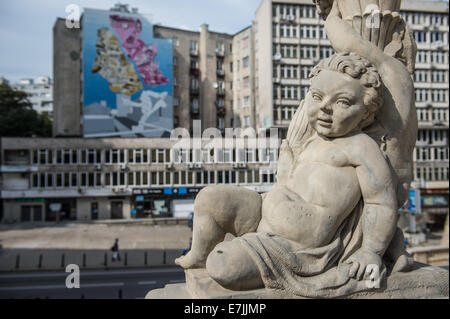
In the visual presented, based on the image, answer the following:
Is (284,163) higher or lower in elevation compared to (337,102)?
lower

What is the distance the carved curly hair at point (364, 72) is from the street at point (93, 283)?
38.2 ft

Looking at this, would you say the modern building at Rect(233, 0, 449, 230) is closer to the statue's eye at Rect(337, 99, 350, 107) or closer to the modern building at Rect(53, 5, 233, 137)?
the modern building at Rect(53, 5, 233, 137)

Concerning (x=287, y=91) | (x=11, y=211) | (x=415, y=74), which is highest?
(x=415, y=74)

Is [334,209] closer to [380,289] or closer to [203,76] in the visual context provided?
[380,289]

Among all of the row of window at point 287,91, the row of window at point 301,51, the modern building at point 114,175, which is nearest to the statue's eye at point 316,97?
the modern building at point 114,175

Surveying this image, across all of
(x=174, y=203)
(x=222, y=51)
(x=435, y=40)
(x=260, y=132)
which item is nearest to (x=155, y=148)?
(x=174, y=203)

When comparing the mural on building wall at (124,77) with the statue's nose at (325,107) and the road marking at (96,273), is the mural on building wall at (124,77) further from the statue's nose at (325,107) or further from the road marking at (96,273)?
the statue's nose at (325,107)

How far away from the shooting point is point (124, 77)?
39.2 metres

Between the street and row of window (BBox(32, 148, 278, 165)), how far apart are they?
16.7 meters

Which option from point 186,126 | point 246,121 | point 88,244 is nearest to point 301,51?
point 246,121

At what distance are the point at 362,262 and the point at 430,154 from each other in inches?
1546

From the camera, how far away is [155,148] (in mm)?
36469

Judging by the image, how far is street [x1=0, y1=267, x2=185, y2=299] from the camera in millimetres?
14719

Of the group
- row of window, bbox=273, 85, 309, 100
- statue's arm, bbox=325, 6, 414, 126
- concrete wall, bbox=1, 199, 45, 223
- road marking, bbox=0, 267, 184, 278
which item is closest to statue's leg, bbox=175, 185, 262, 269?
statue's arm, bbox=325, 6, 414, 126
